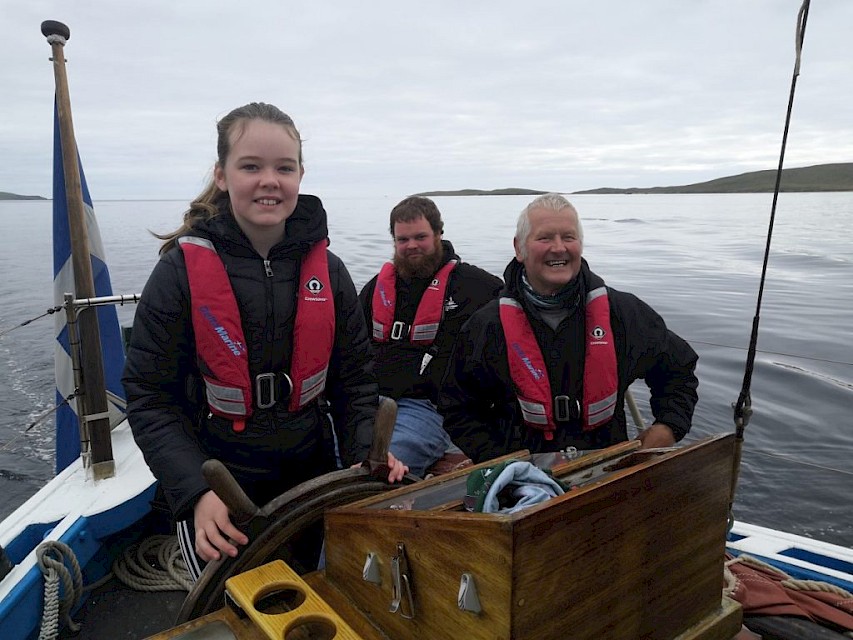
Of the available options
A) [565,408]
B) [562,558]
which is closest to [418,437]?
[565,408]

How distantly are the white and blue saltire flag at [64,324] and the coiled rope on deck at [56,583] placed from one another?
1.26 m

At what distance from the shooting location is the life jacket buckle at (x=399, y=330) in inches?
136

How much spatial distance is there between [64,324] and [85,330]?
29.5 inches

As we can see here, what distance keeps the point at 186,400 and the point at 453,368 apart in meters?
1.08

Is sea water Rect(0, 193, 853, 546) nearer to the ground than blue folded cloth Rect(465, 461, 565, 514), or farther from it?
nearer to the ground

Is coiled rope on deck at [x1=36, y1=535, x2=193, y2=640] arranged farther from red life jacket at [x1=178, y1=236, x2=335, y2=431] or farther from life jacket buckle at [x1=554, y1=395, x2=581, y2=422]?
life jacket buckle at [x1=554, y1=395, x2=581, y2=422]

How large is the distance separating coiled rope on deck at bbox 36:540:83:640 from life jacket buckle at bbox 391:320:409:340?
182 cm

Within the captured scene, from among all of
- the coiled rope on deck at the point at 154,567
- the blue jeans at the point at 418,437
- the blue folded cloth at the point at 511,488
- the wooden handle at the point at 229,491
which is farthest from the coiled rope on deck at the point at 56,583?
the blue folded cloth at the point at 511,488

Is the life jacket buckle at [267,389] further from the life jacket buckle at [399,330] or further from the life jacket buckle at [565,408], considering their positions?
the life jacket buckle at [399,330]

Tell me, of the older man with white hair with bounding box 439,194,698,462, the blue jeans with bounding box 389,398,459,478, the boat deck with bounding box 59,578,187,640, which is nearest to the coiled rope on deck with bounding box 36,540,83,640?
the boat deck with bounding box 59,578,187,640

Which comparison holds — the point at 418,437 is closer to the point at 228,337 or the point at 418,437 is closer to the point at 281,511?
the point at 228,337

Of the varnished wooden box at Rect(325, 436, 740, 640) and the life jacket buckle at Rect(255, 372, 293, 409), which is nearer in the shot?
the varnished wooden box at Rect(325, 436, 740, 640)

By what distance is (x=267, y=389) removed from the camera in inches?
70.3

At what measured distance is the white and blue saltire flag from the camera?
3.32m
